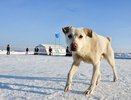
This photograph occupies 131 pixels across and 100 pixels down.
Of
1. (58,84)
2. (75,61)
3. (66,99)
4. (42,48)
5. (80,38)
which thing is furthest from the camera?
(42,48)

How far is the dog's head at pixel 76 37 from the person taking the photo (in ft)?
21.8

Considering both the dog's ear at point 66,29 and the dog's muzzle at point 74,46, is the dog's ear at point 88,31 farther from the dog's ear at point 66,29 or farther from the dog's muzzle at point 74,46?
the dog's muzzle at point 74,46

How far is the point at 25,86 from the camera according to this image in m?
7.89

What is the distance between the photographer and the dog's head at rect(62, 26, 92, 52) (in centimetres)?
663

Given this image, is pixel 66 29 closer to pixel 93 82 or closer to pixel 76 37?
pixel 76 37

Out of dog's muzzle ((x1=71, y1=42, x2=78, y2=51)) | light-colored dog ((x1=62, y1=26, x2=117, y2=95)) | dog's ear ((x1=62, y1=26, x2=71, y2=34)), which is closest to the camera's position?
dog's muzzle ((x1=71, y1=42, x2=78, y2=51))

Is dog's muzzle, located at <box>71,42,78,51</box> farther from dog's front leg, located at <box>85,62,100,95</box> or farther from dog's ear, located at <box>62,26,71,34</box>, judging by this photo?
dog's front leg, located at <box>85,62,100,95</box>

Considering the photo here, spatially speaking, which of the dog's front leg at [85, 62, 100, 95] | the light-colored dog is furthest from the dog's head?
the dog's front leg at [85, 62, 100, 95]

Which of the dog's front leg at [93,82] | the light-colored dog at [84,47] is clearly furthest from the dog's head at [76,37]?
the dog's front leg at [93,82]

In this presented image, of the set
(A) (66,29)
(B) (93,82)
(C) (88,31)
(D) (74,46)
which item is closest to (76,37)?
(D) (74,46)

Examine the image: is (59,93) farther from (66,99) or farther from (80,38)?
(80,38)

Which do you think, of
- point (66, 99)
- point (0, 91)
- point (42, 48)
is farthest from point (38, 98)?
point (42, 48)

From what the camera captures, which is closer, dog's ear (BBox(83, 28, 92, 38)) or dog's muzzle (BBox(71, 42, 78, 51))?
dog's muzzle (BBox(71, 42, 78, 51))

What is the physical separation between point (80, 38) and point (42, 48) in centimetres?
5939
